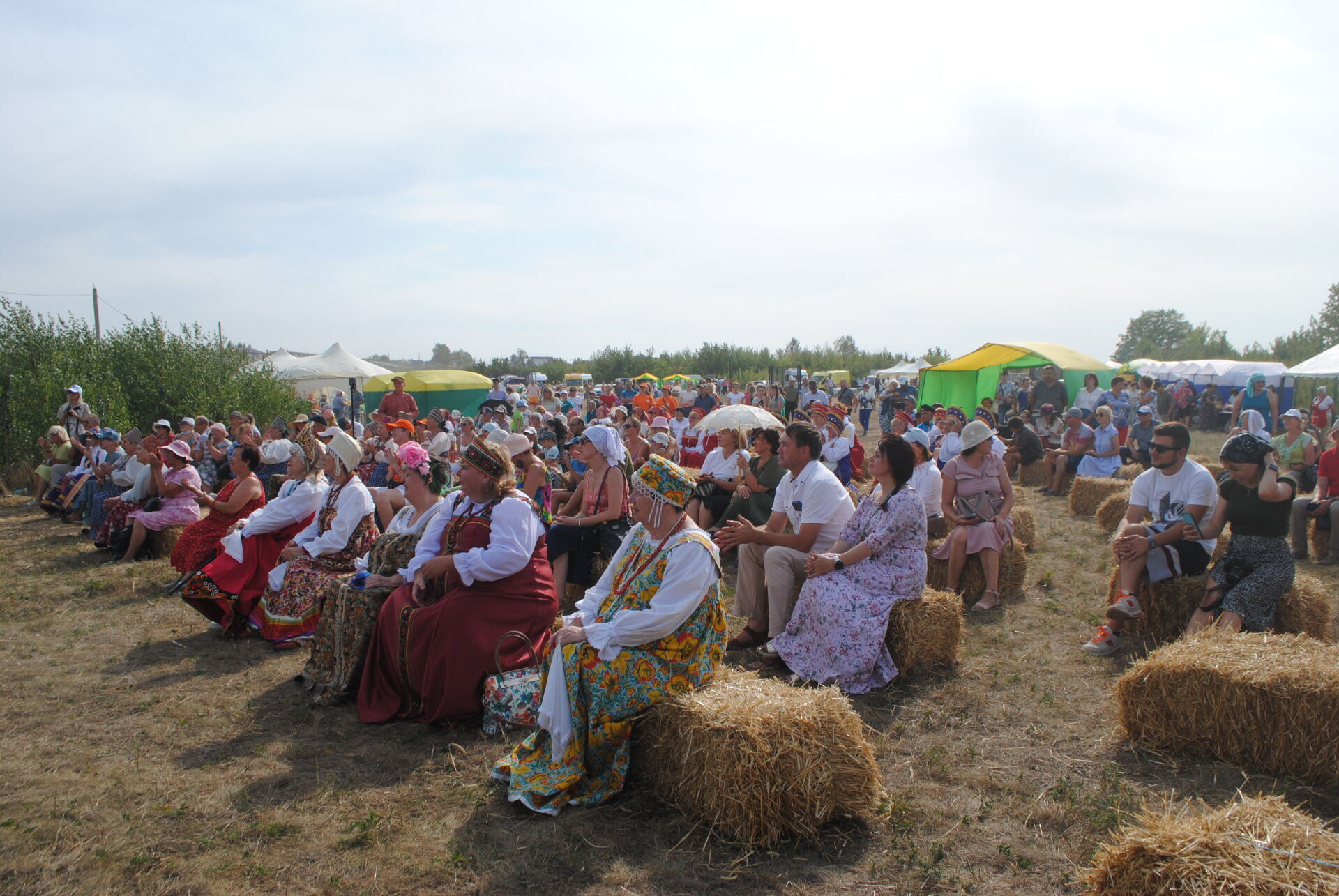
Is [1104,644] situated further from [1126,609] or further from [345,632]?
[345,632]

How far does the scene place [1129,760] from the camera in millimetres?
4164

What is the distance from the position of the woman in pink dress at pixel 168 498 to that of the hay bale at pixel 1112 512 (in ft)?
35.8

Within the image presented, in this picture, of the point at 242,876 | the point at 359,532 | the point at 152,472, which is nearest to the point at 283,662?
the point at 359,532

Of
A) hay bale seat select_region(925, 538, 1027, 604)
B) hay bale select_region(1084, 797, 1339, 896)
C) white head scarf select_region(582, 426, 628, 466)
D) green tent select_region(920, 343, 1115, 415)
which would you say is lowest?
hay bale seat select_region(925, 538, 1027, 604)

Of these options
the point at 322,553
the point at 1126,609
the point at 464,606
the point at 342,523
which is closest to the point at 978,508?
the point at 1126,609

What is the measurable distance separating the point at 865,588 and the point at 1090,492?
305 inches

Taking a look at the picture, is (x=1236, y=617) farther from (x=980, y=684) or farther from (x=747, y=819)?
(x=747, y=819)

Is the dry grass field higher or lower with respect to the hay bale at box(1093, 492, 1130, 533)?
lower

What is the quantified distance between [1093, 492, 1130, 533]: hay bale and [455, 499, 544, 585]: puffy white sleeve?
789 cm

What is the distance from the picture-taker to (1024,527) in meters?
8.90

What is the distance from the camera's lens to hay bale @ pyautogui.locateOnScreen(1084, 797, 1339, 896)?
2318 mm

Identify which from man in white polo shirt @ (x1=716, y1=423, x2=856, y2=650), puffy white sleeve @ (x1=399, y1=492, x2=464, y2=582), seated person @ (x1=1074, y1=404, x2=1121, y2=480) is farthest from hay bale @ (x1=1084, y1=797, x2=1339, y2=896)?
seated person @ (x1=1074, y1=404, x2=1121, y2=480)

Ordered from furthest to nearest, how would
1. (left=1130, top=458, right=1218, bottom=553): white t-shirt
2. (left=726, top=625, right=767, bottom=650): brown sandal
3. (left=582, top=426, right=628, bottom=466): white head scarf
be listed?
(left=582, top=426, right=628, bottom=466): white head scarf → (left=726, top=625, right=767, bottom=650): brown sandal → (left=1130, top=458, right=1218, bottom=553): white t-shirt

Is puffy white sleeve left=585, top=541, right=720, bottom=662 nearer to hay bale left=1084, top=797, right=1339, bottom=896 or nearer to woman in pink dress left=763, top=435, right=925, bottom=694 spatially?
woman in pink dress left=763, top=435, right=925, bottom=694
